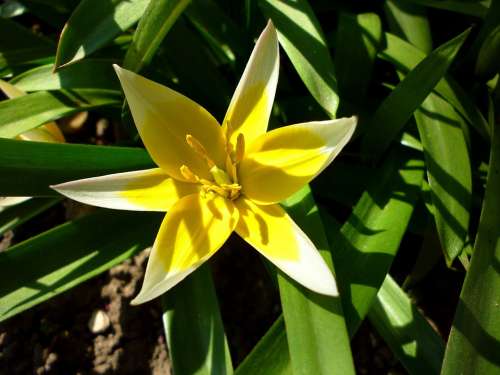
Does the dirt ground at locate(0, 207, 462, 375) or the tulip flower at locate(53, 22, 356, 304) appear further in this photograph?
the dirt ground at locate(0, 207, 462, 375)

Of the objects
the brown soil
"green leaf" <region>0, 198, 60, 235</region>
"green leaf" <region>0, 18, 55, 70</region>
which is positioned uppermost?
"green leaf" <region>0, 18, 55, 70</region>

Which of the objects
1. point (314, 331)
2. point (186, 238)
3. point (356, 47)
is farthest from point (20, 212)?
point (356, 47)

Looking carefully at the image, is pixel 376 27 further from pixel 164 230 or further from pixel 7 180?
pixel 7 180

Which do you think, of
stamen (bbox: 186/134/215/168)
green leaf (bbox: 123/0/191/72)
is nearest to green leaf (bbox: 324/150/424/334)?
stamen (bbox: 186/134/215/168)

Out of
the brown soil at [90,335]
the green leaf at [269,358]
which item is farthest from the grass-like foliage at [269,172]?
the brown soil at [90,335]

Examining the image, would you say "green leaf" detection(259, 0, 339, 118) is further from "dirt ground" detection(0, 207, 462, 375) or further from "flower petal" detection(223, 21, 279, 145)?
"dirt ground" detection(0, 207, 462, 375)

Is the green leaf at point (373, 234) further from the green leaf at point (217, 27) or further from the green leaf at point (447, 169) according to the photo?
the green leaf at point (217, 27)
